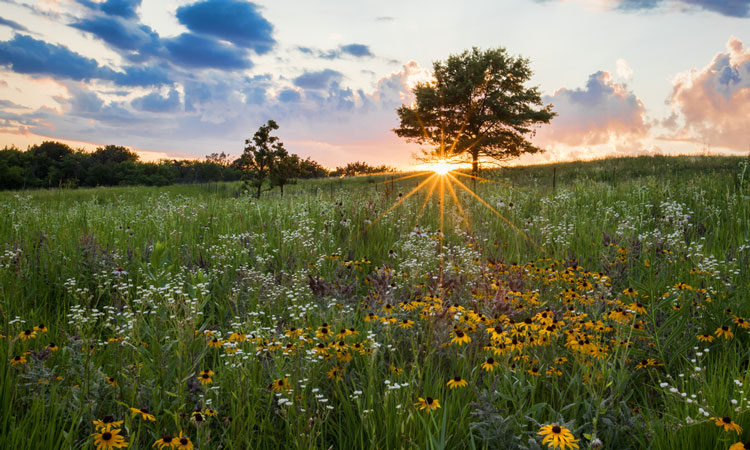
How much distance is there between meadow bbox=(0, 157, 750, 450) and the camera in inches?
84.7

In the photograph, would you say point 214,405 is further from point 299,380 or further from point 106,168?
point 106,168

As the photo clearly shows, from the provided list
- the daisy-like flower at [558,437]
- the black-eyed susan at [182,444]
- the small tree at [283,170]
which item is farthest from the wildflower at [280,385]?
the small tree at [283,170]

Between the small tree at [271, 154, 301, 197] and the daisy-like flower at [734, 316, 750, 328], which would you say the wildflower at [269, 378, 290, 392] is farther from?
the small tree at [271, 154, 301, 197]

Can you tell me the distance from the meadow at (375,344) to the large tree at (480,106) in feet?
94.7

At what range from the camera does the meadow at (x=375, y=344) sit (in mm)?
2150

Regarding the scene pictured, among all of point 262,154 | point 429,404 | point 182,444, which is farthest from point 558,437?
point 262,154

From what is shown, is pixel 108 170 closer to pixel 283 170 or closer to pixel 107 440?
pixel 283 170

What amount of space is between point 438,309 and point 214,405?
1498 millimetres

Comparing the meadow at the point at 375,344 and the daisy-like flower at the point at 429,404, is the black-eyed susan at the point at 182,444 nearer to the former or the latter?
the meadow at the point at 375,344

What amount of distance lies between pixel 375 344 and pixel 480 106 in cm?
3511

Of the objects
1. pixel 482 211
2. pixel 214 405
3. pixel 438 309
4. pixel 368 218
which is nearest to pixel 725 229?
pixel 482 211

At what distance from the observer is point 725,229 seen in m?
6.54

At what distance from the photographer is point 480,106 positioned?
115ft

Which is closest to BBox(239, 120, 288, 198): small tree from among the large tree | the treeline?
the large tree
